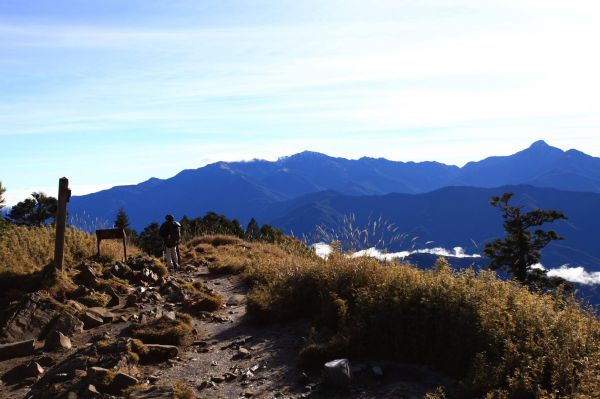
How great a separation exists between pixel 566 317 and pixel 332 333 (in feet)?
13.9

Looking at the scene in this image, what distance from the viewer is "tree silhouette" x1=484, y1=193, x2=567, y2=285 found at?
42.8 metres

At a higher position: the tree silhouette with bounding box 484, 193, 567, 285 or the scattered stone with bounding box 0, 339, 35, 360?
the scattered stone with bounding box 0, 339, 35, 360

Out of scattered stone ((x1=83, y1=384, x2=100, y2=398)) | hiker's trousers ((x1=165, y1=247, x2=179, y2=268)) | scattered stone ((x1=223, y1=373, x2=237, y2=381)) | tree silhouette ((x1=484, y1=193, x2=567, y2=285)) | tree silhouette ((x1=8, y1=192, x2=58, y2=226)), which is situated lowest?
tree silhouette ((x1=484, y1=193, x2=567, y2=285))

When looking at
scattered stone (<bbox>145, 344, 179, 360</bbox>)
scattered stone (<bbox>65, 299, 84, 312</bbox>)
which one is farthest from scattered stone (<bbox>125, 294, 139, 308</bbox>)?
scattered stone (<bbox>145, 344, 179, 360</bbox>)

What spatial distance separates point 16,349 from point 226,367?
478 cm

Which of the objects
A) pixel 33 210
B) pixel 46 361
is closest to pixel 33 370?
pixel 46 361

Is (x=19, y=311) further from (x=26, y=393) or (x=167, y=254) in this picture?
(x=167, y=254)

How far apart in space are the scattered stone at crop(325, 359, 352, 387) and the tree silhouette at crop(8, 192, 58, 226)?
159ft

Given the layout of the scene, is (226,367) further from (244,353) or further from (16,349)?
(16,349)

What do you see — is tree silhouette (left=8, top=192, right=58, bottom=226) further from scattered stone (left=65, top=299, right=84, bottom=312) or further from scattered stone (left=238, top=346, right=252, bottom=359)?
scattered stone (left=238, top=346, right=252, bottom=359)

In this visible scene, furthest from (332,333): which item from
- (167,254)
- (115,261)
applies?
(167,254)

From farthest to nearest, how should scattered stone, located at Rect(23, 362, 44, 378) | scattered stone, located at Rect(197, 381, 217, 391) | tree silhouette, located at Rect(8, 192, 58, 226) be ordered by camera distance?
tree silhouette, located at Rect(8, 192, 58, 226) → scattered stone, located at Rect(23, 362, 44, 378) → scattered stone, located at Rect(197, 381, 217, 391)

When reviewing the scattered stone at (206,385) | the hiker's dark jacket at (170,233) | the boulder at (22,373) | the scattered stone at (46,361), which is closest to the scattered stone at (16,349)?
the scattered stone at (46,361)

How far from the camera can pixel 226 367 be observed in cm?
887
